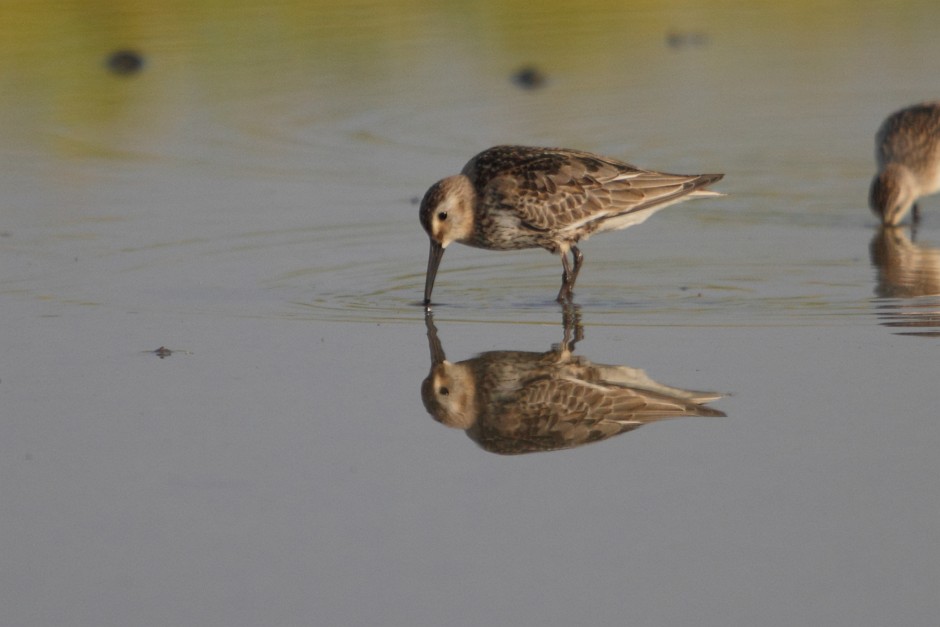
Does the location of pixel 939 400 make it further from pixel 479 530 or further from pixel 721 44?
pixel 721 44

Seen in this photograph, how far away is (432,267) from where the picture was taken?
9711mm

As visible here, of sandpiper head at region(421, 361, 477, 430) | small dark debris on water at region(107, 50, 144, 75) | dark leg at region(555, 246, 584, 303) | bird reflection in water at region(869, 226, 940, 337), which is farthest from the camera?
small dark debris on water at region(107, 50, 144, 75)

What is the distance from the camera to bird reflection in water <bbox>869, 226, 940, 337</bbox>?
8734mm

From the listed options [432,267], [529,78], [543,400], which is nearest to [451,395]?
[543,400]

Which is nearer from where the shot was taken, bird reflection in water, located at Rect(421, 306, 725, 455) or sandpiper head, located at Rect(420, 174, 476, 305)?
bird reflection in water, located at Rect(421, 306, 725, 455)

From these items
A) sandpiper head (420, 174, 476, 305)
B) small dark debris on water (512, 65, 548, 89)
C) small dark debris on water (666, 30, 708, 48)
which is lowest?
sandpiper head (420, 174, 476, 305)

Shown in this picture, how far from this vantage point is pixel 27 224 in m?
11.6

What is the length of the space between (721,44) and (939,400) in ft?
45.4

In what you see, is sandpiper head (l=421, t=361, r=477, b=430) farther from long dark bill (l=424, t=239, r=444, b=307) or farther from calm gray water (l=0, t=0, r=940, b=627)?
long dark bill (l=424, t=239, r=444, b=307)

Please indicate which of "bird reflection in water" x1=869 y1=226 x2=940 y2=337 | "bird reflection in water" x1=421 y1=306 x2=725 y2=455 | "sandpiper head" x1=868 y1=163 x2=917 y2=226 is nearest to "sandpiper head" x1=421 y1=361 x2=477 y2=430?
"bird reflection in water" x1=421 y1=306 x2=725 y2=455

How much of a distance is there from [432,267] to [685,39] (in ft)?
37.8

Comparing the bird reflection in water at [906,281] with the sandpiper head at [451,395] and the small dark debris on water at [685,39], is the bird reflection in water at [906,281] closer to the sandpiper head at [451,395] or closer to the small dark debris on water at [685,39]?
the sandpiper head at [451,395]

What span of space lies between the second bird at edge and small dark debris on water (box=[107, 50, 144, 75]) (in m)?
8.61

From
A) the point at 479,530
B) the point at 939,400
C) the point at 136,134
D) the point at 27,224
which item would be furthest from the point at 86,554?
the point at 136,134
